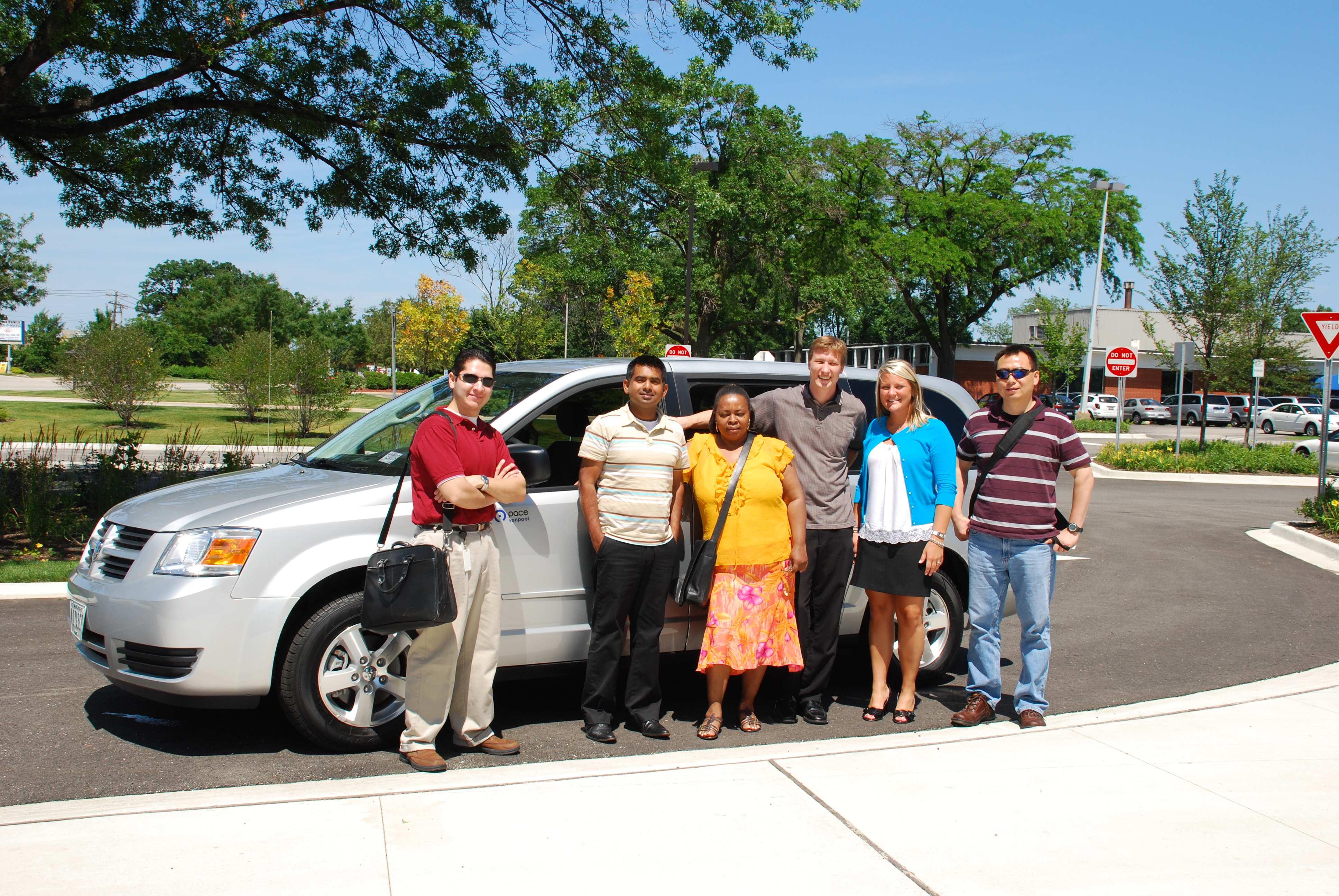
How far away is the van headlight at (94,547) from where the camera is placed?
466 centimetres

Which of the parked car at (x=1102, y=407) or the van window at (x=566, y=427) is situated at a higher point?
the van window at (x=566, y=427)

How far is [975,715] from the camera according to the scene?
204 inches

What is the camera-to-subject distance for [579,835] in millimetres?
3643

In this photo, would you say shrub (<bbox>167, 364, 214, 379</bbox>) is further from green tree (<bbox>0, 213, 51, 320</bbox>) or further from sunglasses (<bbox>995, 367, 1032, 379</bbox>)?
sunglasses (<bbox>995, 367, 1032, 379</bbox>)

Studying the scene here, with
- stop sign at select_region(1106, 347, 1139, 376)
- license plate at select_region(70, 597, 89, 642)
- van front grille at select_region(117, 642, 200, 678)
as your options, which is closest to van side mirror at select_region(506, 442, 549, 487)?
van front grille at select_region(117, 642, 200, 678)

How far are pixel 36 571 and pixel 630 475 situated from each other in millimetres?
6478

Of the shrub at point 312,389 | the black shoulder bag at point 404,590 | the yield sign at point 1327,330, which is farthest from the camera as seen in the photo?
the shrub at point 312,389

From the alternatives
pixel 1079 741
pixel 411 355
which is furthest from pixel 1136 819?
pixel 411 355

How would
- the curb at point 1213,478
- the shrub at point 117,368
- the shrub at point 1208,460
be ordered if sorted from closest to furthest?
the curb at point 1213,478, the shrub at point 1208,460, the shrub at point 117,368

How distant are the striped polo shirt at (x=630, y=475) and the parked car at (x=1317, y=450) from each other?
22180 millimetres

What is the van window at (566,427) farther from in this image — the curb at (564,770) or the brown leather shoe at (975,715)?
the brown leather shoe at (975,715)

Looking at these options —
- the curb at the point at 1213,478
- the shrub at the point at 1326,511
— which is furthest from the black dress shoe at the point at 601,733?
the curb at the point at 1213,478

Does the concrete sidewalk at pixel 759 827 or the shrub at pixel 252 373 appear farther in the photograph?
the shrub at pixel 252 373

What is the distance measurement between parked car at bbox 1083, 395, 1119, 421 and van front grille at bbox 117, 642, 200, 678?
48.3 m
